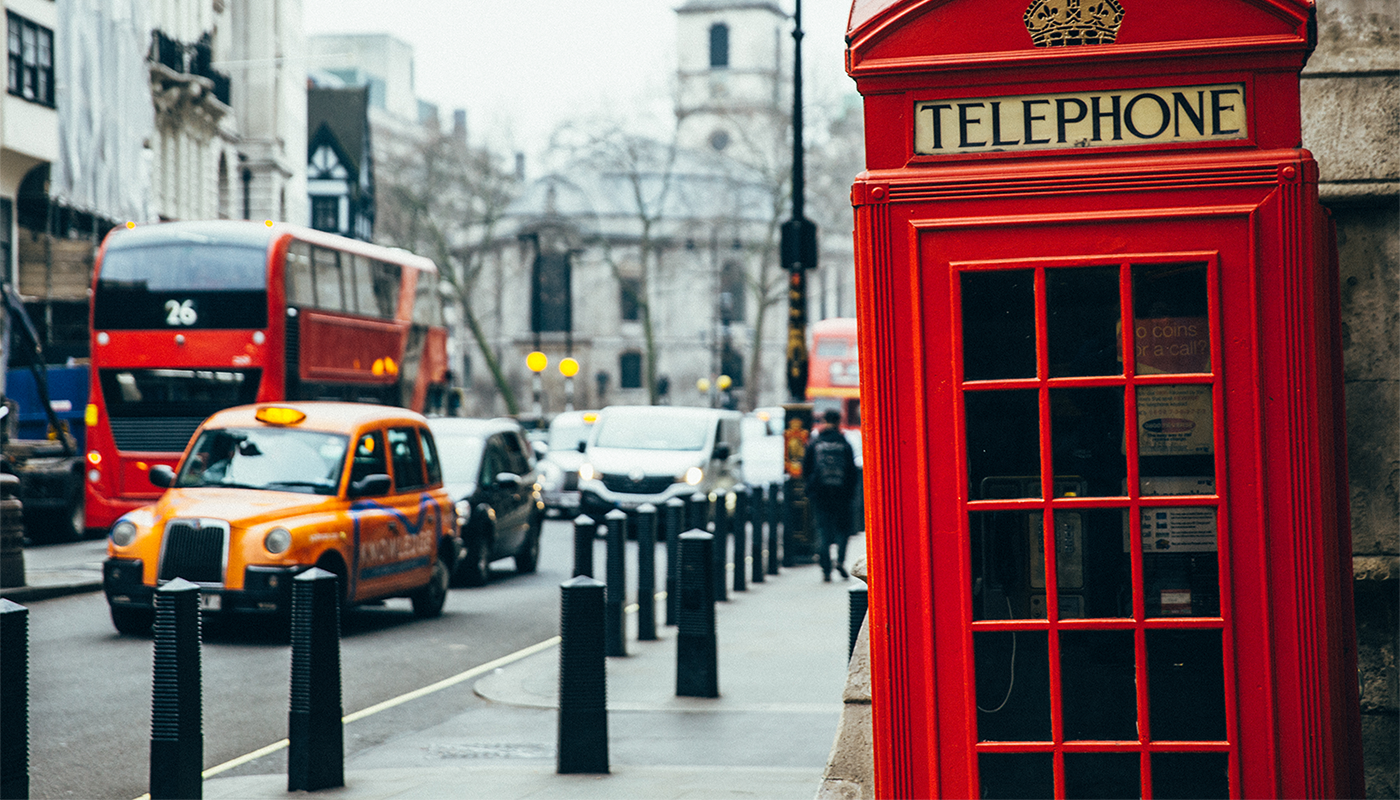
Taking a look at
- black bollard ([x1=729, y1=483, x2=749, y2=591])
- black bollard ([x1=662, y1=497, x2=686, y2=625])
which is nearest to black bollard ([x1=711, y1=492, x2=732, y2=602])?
black bollard ([x1=729, y1=483, x2=749, y2=591])

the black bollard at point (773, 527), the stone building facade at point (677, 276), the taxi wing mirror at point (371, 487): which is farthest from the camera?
the stone building facade at point (677, 276)

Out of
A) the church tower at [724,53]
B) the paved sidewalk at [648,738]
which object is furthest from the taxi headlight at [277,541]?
the church tower at [724,53]

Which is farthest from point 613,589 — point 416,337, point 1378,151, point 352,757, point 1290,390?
point 416,337

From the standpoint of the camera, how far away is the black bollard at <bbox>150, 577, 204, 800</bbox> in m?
5.62

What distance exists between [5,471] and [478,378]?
7544 centimetres

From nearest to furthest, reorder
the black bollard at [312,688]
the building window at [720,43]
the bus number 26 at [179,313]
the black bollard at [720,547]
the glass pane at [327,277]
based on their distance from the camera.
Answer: the black bollard at [312,688]
the black bollard at [720,547]
the bus number 26 at [179,313]
the glass pane at [327,277]
the building window at [720,43]

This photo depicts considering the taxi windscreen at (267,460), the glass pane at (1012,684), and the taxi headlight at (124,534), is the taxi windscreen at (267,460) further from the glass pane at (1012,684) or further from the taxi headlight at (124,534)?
the glass pane at (1012,684)

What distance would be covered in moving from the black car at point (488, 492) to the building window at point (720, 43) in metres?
80.8

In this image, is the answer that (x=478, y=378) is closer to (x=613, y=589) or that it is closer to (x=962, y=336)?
(x=613, y=589)

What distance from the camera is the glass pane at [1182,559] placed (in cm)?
382

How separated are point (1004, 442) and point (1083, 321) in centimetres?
36

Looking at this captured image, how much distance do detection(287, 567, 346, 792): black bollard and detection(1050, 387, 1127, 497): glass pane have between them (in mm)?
3652

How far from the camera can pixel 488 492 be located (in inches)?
625

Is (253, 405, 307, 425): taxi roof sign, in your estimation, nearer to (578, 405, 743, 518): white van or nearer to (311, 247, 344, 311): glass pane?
(311, 247, 344, 311): glass pane
